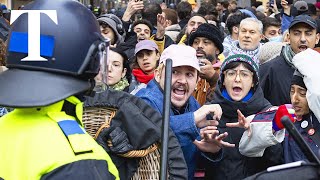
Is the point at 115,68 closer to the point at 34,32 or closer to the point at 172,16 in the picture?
the point at 34,32

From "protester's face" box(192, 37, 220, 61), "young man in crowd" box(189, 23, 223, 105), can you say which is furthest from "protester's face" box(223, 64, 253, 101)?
"protester's face" box(192, 37, 220, 61)

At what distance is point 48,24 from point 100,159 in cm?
51

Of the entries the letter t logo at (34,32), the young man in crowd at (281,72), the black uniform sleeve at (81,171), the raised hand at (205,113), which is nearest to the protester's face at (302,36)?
the young man in crowd at (281,72)

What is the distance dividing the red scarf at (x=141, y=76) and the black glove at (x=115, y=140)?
255cm

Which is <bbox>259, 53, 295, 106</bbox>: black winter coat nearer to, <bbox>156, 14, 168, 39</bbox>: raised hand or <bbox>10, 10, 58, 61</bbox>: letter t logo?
<bbox>156, 14, 168, 39</bbox>: raised hand

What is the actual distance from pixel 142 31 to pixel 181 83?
389 centimetres

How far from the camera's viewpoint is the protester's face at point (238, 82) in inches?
175

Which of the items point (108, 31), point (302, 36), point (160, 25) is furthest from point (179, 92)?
point (160, 25)

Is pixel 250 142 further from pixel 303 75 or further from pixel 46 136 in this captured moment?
pixel 46 136

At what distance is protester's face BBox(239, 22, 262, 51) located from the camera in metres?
6.88

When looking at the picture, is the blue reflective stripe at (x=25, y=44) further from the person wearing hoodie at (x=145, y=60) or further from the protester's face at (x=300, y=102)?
the person wearing hoodie at (x=145, y=60)

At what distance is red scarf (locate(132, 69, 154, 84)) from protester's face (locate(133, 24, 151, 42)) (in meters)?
1.82

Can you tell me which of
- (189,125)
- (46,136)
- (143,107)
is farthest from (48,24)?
(189,125)

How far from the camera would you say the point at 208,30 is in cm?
625
